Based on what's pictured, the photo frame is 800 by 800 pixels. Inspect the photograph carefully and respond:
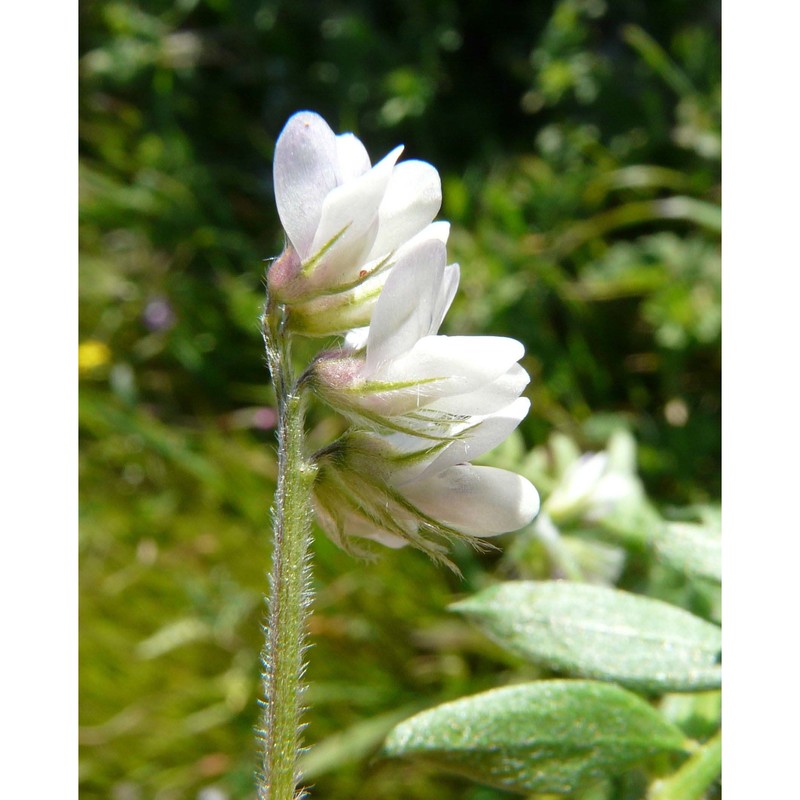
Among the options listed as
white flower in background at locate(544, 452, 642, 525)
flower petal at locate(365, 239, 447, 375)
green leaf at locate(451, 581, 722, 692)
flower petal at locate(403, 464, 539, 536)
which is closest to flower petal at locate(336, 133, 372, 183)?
flower petal at locate(365, 239, 447, 375)

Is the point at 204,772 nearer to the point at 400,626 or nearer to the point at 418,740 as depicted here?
the point at 400,626

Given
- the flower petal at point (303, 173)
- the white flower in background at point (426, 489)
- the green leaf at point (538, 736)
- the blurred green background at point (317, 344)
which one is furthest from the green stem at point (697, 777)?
the blurred green background at point (317, 344)

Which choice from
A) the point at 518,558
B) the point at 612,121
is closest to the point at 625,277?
the point at 612,121

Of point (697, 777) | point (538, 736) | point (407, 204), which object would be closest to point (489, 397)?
point (407, 204)

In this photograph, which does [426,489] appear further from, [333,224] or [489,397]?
[333,224]

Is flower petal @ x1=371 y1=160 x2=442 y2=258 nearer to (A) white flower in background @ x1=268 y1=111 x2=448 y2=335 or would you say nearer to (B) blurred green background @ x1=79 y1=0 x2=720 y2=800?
(A) white flower in background @ x1=268 y1=111 x2=448 y2=335

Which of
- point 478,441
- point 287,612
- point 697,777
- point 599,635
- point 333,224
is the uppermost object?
point 333,224
